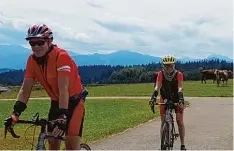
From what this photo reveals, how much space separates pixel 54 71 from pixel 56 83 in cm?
17

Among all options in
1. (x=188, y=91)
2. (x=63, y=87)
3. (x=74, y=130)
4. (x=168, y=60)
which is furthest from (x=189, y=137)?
(x=188, y=91)

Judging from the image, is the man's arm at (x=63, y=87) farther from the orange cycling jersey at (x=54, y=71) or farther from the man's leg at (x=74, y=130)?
the man's leg at (x=74, y=130)

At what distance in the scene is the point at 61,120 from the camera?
14.8ft

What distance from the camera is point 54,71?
4926mm

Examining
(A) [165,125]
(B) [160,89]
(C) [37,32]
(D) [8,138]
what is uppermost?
(C) [37,32]

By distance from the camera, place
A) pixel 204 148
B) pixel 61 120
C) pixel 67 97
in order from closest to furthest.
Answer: pixel 61 120 < pixel 67 97 < pixel 204 148

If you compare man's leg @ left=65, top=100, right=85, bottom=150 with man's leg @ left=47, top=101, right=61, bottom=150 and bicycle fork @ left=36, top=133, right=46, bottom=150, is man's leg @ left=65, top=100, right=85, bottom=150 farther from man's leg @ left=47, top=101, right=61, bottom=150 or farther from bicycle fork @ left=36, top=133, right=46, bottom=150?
bicycle fork @ left=36, top=133, right=46, bottom=150

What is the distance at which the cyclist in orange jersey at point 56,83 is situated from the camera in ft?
15.4

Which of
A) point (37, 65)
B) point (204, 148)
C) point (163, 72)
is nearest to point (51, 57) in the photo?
point (37, 65)

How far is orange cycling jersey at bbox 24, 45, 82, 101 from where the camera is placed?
487cm

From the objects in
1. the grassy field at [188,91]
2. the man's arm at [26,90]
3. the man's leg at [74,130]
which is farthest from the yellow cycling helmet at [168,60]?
the grassy field at [188,91]

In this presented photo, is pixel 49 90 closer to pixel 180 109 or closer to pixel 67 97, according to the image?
pixel 67 97

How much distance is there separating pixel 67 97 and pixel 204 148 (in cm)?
567

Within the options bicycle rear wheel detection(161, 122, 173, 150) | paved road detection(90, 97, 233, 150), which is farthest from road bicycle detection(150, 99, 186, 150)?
paved road detection(90, 97, 233, 150)
